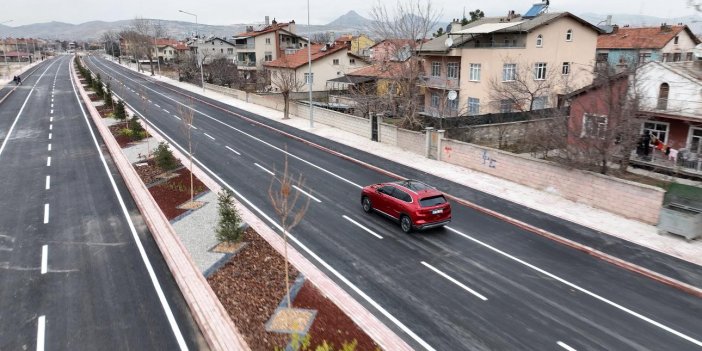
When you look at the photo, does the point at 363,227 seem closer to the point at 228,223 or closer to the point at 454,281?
the point at 454,281

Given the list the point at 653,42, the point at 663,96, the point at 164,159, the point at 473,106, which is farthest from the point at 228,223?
the point at 653,42

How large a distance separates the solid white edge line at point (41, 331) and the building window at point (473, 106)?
116 feet

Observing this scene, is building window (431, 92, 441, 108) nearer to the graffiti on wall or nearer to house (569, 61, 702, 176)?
house (569, 61, 702, 176)

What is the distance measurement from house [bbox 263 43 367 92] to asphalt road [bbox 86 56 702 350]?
41997mm

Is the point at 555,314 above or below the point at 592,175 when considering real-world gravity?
below

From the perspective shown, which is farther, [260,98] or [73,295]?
[260,98]

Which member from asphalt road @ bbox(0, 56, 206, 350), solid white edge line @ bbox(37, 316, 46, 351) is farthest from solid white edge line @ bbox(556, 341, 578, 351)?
solid white edge line @ bbox(37, 316, 46, 351)

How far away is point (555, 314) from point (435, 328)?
3.22 meters

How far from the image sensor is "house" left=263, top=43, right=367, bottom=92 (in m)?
61.0

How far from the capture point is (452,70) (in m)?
43.3

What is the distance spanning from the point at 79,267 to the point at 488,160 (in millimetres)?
19022

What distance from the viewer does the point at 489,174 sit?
24.2 meters

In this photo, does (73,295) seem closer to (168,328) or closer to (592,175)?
(168,328)

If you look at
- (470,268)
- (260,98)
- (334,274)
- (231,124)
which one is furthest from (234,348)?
(260,98)
